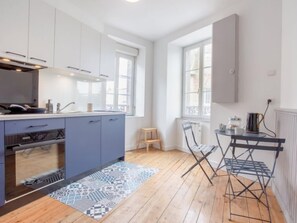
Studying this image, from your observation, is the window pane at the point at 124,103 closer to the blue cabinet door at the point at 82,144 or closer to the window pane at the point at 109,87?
the window pane at the point at 109,87

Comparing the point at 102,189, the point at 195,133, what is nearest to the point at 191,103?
the point at 195,133

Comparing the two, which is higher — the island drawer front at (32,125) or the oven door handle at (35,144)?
the island drawer front at (32,125)

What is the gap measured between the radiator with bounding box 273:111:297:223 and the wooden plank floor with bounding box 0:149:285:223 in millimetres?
139

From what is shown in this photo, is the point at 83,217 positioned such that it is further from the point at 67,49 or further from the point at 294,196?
the point at 67,49

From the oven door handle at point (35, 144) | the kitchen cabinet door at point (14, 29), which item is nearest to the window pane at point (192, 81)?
the oven door handle at point (35, 144)

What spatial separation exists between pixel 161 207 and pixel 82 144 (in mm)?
1244

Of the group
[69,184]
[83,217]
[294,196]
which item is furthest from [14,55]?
[294,196]

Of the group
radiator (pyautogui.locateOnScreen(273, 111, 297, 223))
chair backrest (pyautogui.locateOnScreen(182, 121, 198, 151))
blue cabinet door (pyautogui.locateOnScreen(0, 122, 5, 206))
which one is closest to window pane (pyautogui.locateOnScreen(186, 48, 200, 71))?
chair backrest (pyautogui.locateOnScreen(182, 121, 198, 151))

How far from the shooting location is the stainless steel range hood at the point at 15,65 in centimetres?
206

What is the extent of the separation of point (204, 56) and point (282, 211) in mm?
2989

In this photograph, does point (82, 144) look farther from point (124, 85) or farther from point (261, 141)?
point (124, 85)

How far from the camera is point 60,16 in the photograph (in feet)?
8.03

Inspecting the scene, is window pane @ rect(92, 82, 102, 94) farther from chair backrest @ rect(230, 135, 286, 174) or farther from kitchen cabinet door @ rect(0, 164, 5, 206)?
chair backrest @ rect(230, 135, 286, 174)

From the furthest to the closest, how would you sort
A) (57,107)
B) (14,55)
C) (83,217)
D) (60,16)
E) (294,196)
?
1. (57,107)
2. (60,16)
3. (14,55)
4. (83,217)
5. (294,196)
